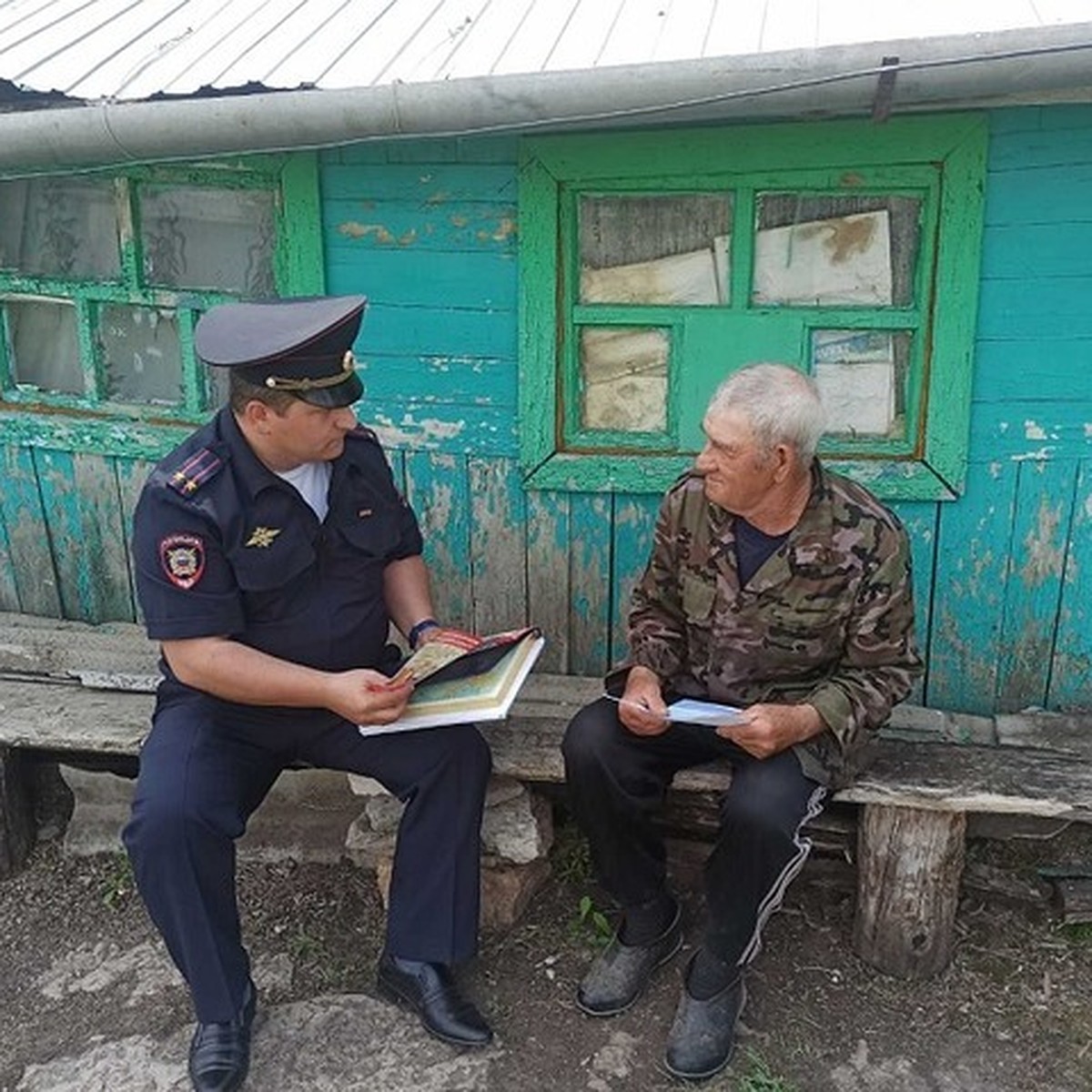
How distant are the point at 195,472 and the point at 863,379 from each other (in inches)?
72.2

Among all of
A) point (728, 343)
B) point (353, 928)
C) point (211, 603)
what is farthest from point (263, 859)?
point (728, 343)

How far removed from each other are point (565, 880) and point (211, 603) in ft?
4.67

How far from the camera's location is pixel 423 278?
3.76m

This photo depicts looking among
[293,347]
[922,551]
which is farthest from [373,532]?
[922,551]

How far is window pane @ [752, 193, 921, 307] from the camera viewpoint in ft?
11.5

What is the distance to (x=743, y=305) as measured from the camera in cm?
363

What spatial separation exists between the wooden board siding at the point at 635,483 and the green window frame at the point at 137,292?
89mm

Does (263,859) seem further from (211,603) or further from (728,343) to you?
(728,343)

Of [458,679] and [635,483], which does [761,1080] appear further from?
[635,483]

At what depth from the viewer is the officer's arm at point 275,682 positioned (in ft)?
9.87

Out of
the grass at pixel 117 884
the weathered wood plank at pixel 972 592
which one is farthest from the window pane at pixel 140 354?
the weathered wood plank at pixel 972 592

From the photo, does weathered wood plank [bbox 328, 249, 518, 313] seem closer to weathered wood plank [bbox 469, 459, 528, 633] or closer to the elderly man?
weathered wood plank [bbox 469, 459, 528, 633]

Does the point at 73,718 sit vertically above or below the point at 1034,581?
below

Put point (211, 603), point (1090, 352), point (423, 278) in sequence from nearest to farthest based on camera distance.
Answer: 1. point (211, 603)
2. point (1090, 352)
3. point (423, 278)
